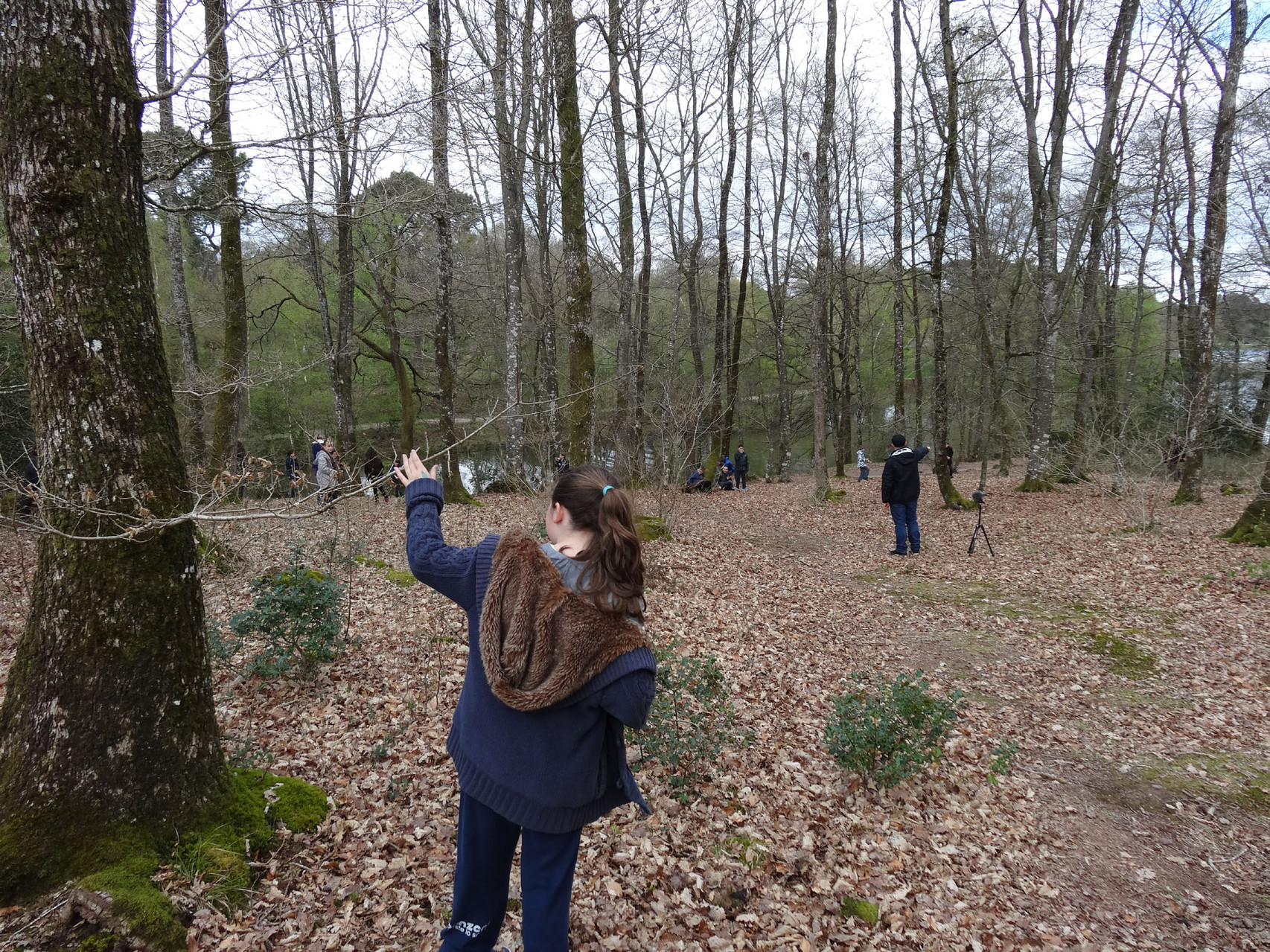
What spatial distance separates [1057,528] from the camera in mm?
11242

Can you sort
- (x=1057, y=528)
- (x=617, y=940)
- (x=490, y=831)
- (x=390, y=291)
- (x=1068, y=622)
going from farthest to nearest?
(x=390, y=291)
(x=1057, y=528)
(x=1068, y=622)
(x=617, y=940)
(x=490, y=831)

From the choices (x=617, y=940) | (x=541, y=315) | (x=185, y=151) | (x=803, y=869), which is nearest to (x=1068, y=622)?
(x=803, y=869)

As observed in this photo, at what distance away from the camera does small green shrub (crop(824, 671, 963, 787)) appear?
158 inches

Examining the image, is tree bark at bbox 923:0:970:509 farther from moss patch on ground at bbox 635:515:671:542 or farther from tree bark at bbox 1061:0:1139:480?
moss patch on ground at bbox 635:515:671:542

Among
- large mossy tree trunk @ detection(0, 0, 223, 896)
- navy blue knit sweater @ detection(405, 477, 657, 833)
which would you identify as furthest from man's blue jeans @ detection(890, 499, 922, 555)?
large mossy tree trunk @ detection(0, 0, 223, 896)

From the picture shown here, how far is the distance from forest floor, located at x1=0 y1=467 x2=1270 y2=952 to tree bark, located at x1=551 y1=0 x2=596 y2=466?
186cm

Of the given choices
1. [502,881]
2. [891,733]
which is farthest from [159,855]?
[891,733]

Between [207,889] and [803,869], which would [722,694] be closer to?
[803,869]

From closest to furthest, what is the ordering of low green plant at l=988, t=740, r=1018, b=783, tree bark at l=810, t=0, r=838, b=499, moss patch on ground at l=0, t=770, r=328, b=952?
moss patch on ground at l=0, t=770, r=328, b=952 → low green plant at l=988, t=740, r=1018, b=783 → tree bark at l=810, t=0, r=838, b=499

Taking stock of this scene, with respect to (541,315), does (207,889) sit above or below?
below

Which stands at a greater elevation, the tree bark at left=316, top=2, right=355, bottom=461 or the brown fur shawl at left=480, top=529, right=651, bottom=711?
the tree bark at left=316, top=2, right=355, bottom=461

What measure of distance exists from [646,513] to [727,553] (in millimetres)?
1461

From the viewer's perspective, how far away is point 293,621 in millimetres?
4812

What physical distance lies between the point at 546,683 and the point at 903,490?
9534mm
